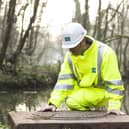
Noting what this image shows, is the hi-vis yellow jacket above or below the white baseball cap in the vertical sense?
below

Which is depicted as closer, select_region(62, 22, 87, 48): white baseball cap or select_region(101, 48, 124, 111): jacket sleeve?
select_region(62, 22, 87, 48): white baseball cap

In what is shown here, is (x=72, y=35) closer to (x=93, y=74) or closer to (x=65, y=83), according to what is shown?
(x=93, y=74)

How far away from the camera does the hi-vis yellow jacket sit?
6852 mm

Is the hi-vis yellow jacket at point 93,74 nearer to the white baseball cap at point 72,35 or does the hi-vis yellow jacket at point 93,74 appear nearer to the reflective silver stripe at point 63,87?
the reflective silver stripe at point 63,87

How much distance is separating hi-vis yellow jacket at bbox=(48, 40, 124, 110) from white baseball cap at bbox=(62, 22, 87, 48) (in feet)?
0.99

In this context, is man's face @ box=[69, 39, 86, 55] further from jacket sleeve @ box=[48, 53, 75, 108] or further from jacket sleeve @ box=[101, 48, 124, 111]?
jacket sleeve @ box=[48, 53, 75, 108]

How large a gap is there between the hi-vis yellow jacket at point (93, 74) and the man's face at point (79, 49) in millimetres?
60

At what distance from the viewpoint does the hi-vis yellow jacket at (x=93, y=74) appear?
22.5ft

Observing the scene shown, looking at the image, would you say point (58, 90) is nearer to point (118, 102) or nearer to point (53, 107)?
point (53, 107)

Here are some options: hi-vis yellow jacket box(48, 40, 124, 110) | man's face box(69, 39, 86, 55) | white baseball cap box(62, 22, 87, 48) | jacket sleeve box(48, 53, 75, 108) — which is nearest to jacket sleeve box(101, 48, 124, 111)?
hi-vis yellow jacket box(48, 40, 124, 110)

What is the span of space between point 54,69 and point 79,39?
29077 mm

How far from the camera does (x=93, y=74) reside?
7078mm

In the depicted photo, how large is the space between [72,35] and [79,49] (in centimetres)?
25

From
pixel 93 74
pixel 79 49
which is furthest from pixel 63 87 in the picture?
pixel 79 49
